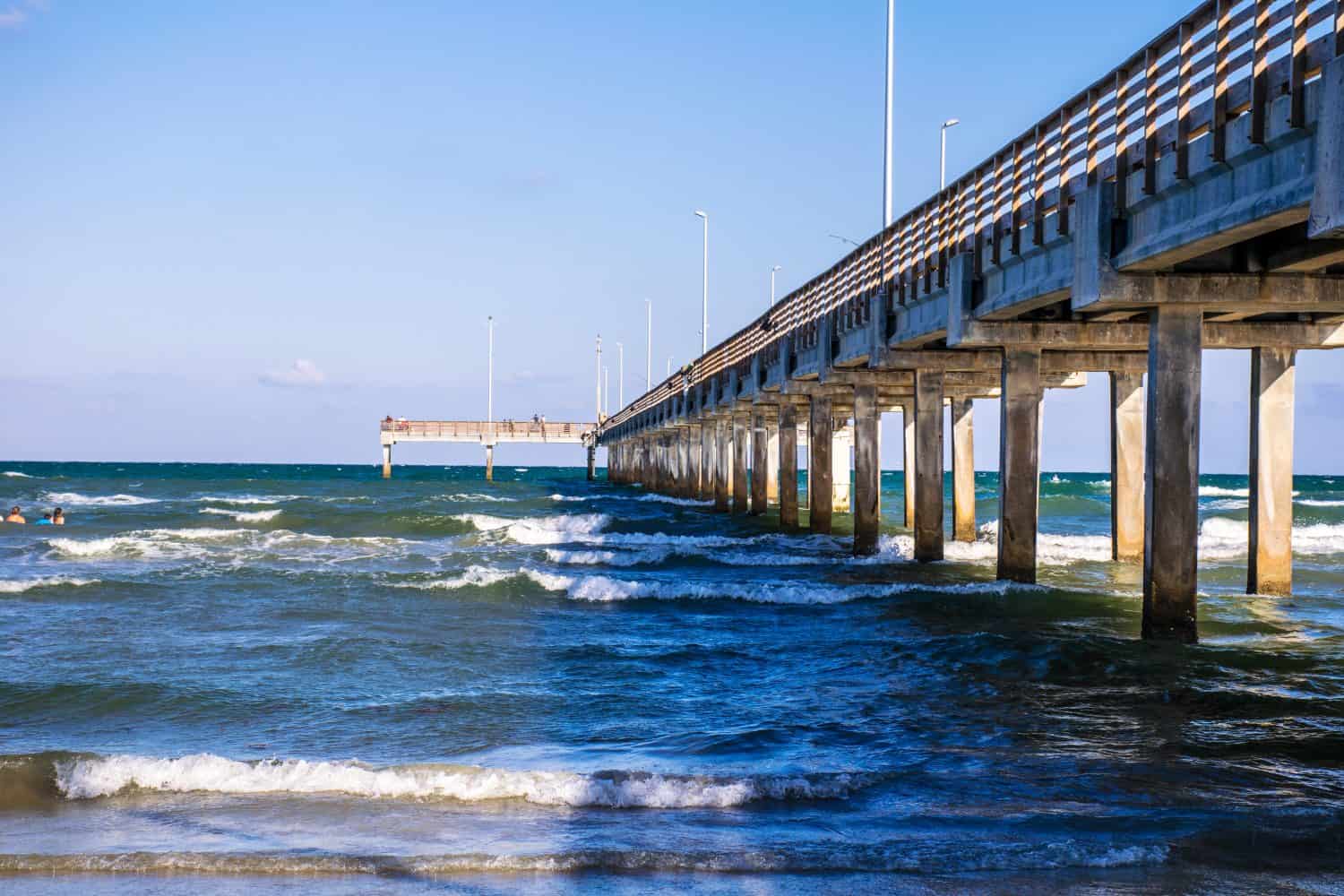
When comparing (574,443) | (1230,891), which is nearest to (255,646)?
(1230,891)

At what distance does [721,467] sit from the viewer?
53.2 m

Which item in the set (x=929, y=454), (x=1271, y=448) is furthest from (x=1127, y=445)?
(x=1271, y=448)

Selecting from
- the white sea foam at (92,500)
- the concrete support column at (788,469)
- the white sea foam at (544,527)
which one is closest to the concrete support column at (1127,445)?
the concrete support column at (788,469)

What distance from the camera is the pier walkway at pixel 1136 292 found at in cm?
1046

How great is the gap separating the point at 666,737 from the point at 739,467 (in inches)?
1566

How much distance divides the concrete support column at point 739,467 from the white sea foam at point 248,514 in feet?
56.6

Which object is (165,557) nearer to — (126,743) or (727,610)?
(727,610)

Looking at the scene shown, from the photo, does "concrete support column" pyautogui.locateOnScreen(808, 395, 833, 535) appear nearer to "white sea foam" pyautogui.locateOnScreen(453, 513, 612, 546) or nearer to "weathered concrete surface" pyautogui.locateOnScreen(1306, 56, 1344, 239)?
"white sea foam" pyautogui.locateOnScreen(453, 513, 612, 546)

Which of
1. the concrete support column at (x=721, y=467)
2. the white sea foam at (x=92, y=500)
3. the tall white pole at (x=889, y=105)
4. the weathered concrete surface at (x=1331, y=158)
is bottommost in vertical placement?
the white sea foam at (x=92, y=500)

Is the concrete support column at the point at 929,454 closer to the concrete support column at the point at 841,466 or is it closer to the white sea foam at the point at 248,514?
the concrete support column at the point at 841,466

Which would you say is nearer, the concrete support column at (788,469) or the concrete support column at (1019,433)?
the concrete support column at (1019,433)

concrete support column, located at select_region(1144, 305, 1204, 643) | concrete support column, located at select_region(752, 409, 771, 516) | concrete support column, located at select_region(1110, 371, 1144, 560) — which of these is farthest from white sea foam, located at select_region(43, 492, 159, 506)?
concrete support column, located at select_region(1144, 305, 1204, 643)

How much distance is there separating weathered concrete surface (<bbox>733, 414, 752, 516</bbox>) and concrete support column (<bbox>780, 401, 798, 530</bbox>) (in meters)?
10.5

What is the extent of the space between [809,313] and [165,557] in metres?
15.8
